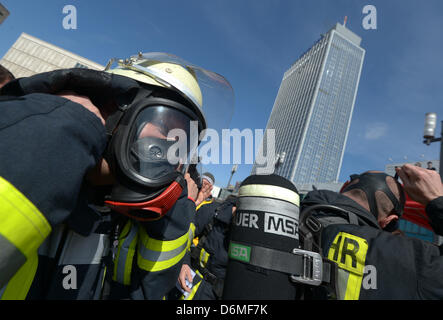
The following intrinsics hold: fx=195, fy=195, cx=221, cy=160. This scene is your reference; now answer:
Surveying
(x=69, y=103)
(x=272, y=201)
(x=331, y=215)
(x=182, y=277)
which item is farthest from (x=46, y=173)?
(x=182, y=277)

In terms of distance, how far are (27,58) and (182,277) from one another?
245 feet

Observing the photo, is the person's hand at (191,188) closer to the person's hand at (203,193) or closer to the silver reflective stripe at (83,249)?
the silver reflective stripe at (83,249)

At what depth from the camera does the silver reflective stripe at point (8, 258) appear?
524 millimetres

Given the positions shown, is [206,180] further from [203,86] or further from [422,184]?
[422,184]

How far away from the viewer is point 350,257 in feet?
4.35

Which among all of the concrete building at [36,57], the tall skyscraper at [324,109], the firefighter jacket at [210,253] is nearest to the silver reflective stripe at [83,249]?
the firefighter jacket at [210,253]

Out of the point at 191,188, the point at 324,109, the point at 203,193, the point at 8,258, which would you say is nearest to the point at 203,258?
the point at 191,188

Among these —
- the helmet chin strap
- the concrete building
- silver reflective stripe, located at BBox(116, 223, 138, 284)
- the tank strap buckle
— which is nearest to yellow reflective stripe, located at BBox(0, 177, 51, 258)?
the helmet chin strap

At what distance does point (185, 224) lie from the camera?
5.55ft

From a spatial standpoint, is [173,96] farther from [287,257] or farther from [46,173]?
[287,257]

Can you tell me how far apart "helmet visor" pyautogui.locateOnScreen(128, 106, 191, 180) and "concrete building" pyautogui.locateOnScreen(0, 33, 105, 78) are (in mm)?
61757

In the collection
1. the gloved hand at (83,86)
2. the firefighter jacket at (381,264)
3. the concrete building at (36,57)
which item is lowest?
the firefighter jacket at (381,264)

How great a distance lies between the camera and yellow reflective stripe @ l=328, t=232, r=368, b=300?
4.14 ft

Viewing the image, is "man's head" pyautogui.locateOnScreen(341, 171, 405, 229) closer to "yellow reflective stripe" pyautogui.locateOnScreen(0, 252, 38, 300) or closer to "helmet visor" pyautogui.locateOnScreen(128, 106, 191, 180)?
"helmet visor" pyautogui.locateOnScreen(128, 106, 191, 180)
